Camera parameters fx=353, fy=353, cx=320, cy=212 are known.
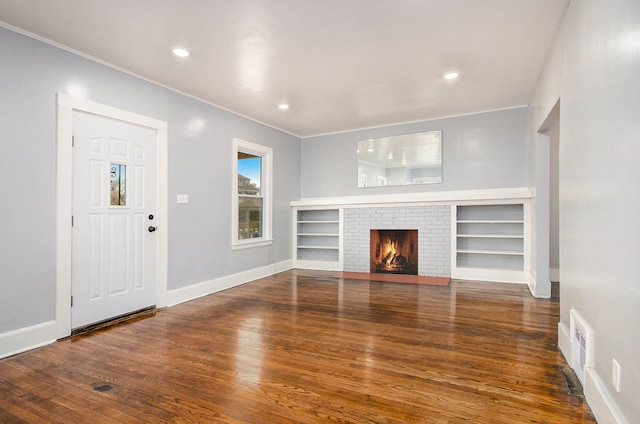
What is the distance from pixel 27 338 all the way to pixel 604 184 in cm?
416

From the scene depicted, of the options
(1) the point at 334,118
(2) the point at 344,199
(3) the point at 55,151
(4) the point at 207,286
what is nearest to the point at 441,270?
(2) the point at 344,199

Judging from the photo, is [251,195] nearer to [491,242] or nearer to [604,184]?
[491,242]

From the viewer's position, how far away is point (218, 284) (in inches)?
193

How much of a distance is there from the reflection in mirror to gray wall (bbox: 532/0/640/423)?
10.1 feet

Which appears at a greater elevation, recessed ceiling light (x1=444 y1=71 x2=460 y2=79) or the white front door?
recessed ceiling light (x1=444 y1=71 x2=460 y2=79)

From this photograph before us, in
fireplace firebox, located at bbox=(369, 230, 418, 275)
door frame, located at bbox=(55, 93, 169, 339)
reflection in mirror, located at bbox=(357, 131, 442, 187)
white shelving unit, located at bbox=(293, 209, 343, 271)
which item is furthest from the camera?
white shelving unit, located at bbox=(293, 209, 343, 271)

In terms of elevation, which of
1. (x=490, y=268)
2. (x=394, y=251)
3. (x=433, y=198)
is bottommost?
(x=490, y=268)

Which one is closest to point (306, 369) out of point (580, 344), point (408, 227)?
point (580, 344)

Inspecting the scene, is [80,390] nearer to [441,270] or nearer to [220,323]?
[220,323]

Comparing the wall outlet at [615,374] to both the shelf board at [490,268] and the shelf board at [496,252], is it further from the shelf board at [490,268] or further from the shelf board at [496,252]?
the shelf board at [490,268]

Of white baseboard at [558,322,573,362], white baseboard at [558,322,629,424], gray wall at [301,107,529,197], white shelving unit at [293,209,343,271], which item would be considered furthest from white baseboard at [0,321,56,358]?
gray wall at [301,107,529,197]

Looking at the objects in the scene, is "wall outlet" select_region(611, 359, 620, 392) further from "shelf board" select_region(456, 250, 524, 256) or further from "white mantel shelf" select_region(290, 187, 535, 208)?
"shelf board" select_region(456, 250, 524, 256)

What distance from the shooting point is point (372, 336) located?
309 centimetres

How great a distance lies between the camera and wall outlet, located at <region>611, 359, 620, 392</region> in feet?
5.32
